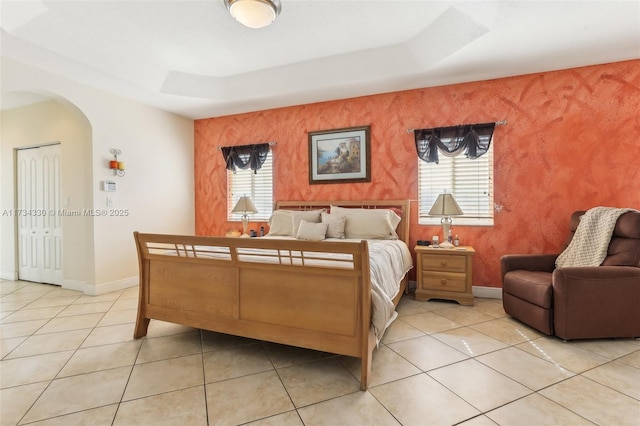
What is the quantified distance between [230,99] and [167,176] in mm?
1667

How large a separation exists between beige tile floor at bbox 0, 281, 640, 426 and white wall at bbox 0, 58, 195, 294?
1.26 metres

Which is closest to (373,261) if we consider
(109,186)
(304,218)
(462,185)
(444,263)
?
(444,263)

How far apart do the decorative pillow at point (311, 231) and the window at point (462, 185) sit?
134cm

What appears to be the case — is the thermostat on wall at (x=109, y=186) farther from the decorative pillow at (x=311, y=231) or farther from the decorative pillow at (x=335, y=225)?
the decorative pillow at (x=335, y=225)

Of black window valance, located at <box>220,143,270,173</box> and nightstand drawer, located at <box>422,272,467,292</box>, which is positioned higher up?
black window valance, located at <box>220,143,270,173</box>

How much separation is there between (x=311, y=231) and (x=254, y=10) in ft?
7.46

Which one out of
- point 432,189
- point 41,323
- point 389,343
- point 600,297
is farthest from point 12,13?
point 600,297

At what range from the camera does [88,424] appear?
1.56 metres

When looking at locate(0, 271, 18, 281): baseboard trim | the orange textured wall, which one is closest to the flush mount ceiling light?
the orange textured wall

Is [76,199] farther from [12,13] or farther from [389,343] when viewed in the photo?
[389,343]

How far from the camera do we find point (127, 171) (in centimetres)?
421

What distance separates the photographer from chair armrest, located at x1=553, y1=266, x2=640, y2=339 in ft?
7.92

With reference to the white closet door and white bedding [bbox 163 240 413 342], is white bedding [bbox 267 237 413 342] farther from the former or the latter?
the white closet door

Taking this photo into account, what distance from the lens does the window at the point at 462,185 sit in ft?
12.2
